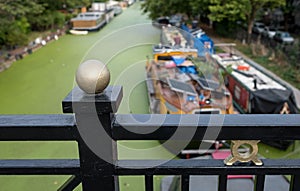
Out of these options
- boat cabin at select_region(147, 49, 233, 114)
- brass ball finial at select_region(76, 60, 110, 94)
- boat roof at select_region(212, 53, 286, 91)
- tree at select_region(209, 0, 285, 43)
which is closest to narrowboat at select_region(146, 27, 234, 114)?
boat cabin at select_region(147, 49, 233, 114)

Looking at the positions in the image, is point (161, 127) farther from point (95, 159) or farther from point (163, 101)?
point (163, 101)

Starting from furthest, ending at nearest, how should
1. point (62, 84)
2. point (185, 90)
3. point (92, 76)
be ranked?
point (62, 84), point (185, 90), point (92, 76)

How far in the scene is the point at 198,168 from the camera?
99cm

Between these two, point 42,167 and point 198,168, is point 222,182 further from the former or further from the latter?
point 42,167

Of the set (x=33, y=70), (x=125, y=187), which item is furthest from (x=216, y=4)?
(x=125, y=187)

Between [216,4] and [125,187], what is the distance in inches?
399

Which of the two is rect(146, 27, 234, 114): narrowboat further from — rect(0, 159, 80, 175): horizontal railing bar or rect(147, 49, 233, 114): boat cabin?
rect(0, 159, 80, 175): horizontal railing bar

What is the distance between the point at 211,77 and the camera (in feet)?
20.7

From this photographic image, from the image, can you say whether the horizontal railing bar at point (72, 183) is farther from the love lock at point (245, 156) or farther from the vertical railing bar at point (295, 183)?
the vertical railing bar at point (295, 183)

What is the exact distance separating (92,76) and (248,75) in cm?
655

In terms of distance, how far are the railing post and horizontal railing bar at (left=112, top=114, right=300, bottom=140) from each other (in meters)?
0.04

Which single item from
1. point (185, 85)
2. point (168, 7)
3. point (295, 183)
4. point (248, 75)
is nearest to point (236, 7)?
point (168, 7)

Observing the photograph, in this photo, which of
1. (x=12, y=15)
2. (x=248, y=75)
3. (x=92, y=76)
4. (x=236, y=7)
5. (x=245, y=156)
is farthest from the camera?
(x=236, y=7)

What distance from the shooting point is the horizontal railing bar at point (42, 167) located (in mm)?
1008
